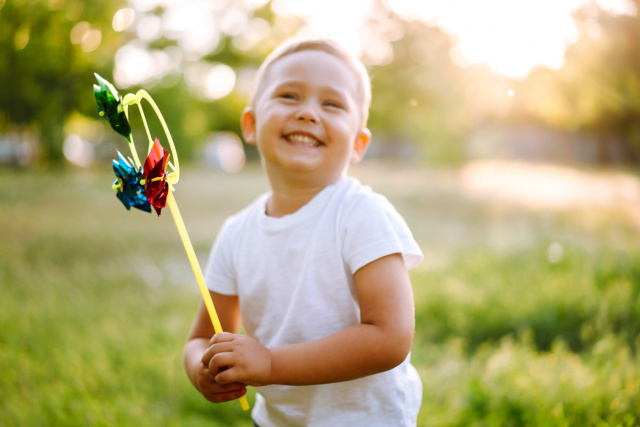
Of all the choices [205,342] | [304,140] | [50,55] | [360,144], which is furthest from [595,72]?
[50,55]

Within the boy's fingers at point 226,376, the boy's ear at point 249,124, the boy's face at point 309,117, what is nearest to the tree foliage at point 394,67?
the boy's ear at point 249,124

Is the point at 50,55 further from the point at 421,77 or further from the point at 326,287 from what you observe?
the point at 326,287

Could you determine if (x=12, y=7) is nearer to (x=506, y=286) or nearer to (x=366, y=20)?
(x=366, y=20)

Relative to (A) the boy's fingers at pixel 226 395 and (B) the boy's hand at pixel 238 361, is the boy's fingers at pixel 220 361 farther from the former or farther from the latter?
(A) the boy's fingers at pixel 226 395

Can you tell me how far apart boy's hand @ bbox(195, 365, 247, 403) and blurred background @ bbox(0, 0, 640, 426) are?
1.25 metres

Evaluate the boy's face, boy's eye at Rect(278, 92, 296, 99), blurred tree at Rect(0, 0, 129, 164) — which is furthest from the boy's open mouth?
blurred tree at Rect(0, 0, 129, 164)

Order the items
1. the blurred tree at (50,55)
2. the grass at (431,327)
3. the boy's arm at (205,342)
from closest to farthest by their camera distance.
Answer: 1. the boy's arm at (205,342)
2. the grass at (431,327)
3. the blurred tree at (50,55)

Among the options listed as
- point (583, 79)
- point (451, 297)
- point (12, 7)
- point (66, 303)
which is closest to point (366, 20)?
point (583, 79)

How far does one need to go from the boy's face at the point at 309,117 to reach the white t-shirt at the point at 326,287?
0.09m

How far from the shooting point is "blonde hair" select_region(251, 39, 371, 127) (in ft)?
4.63

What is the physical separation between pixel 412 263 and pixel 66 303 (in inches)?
123

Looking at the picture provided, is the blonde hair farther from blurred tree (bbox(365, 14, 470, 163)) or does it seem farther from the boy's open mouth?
blurred tree (bbox(365, 14, 470, 163))

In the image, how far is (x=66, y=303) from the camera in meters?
3.70

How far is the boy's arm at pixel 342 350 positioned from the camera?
1.15 metres
